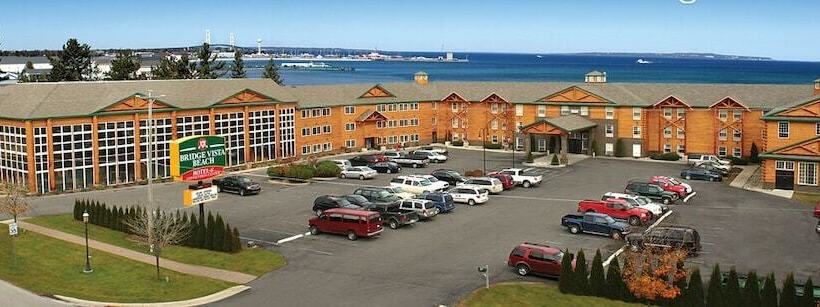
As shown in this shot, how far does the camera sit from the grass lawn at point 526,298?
33969 mm

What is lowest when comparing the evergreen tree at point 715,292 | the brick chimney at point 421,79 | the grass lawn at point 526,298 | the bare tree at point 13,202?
the grass lawn at point 526,298

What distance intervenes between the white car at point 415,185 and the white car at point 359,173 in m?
6.93

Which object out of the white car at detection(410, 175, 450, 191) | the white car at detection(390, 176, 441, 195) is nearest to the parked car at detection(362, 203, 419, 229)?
the white car at detection(390, 176, 441, 195)

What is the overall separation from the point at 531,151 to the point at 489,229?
131ft

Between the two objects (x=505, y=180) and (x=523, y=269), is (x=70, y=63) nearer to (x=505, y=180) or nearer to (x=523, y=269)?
(x=505, y=180)

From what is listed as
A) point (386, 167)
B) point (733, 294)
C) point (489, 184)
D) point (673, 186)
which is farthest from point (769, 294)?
point (386, 167)

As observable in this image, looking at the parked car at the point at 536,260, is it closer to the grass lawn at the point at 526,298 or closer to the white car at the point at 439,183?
the grass lawn at the point at 526,298

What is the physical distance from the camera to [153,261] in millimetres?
41969

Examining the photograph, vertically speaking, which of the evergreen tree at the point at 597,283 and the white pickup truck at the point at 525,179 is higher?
the white pickup truck at the point at 525,179

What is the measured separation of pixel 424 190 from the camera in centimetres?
6266

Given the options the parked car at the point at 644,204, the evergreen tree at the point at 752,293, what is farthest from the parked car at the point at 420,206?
the evergreen tree at the point at 752,293

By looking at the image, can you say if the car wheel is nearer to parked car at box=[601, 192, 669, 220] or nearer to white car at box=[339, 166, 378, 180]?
parked car at box=[601, 192, 669, 220]

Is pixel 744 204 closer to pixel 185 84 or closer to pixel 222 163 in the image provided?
pixel 222 163

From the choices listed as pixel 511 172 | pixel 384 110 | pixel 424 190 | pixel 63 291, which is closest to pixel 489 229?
pixel 424 190
